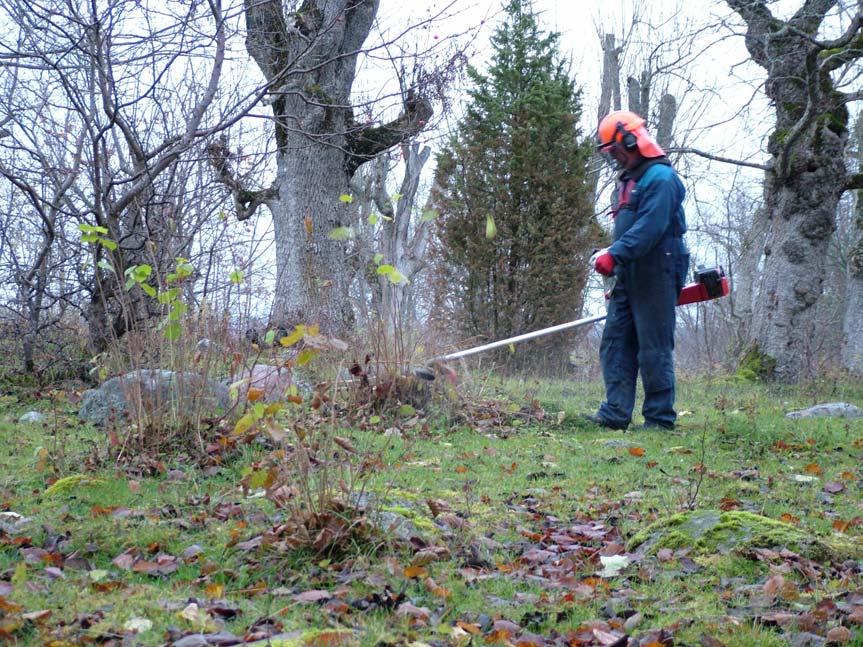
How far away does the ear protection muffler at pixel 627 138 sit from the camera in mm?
6473

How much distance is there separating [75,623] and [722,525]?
2.60 meters

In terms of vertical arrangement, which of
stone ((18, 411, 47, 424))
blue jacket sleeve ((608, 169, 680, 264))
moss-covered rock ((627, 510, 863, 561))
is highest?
blue jacket sleeve ((608, 169, 680, 264))

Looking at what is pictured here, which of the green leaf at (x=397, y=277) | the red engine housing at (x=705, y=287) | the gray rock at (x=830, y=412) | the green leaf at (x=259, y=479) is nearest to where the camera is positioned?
the green leaf at (x=259, y=479)

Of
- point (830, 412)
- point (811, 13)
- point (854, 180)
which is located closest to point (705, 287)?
point (830, 412)

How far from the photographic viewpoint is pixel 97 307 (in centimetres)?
756

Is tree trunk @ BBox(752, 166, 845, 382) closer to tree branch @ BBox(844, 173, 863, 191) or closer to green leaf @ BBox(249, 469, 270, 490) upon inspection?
tree branch @ BBox(844, 173, 863, 191)

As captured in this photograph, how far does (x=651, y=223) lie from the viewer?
6.30 metres

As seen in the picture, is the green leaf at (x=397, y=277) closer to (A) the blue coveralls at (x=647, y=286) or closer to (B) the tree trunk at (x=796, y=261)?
(A) the blue coveralls at (x=647, y=286)

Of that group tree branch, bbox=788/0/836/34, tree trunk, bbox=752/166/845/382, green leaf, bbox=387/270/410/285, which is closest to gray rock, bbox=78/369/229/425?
green leaf, bbox=387/270/410/285

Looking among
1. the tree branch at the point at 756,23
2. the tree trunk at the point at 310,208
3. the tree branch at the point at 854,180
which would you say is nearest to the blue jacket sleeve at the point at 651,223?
the tree trunk at the point at 310,208

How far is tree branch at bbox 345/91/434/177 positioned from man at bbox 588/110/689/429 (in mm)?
4133

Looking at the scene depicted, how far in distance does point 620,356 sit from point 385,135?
20.8 feet

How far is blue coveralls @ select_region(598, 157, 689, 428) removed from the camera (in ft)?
20.8

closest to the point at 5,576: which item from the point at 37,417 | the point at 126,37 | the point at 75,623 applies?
the point at 75,623
